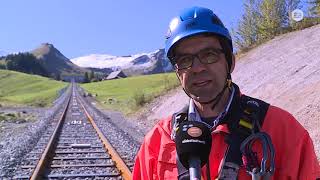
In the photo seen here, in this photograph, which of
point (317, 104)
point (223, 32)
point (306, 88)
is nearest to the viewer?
point (223, 32)

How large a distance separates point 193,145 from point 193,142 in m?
0.01

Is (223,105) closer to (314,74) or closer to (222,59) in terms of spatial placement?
(222,59)

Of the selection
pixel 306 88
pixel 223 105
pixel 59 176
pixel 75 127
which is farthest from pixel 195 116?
pixel 75 127

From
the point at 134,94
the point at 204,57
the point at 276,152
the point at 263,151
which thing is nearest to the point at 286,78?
the point at 204,57

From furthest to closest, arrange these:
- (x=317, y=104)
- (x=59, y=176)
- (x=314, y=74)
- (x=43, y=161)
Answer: (x=314, y=74) < (x=317, y=104) < (x=43, y=161) < (x=59, y=176)

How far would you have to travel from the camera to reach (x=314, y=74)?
16.9 meters

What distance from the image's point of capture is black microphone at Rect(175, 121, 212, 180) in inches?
86.9

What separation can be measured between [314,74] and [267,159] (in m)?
15.4

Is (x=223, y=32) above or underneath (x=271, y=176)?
above

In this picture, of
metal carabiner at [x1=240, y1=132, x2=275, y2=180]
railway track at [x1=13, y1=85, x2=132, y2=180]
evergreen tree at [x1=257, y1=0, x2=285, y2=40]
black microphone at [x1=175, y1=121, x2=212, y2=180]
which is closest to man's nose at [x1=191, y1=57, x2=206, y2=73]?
black microphone at [x1=175, y1=121, x2=212, y2=180]

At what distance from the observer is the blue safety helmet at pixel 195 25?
98.9 inches

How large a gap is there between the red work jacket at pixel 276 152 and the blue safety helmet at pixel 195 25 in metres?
0.45

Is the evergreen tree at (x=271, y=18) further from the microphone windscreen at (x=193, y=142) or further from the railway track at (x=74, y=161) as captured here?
the microphone windscreen at (x=193, y=142)

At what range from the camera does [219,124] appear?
2461mm
